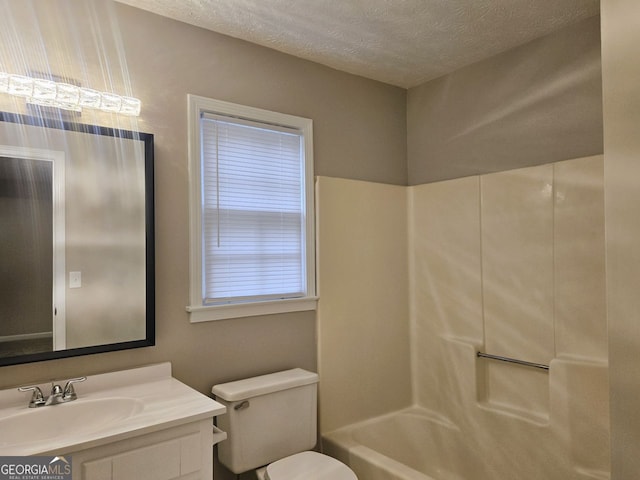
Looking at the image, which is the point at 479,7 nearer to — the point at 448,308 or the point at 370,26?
the point at 370,26

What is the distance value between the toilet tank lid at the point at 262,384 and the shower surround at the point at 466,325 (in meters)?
0.29

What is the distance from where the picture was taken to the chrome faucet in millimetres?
1736

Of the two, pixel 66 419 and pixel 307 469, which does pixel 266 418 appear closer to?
pixel 307 469

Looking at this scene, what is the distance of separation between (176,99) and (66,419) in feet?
4.83

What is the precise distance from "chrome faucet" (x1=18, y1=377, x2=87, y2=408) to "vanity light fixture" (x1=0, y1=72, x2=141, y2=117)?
1123mm

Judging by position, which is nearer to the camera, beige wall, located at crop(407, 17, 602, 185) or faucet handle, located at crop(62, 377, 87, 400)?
faucet handle, located at crop(62, 377, 87, 400)

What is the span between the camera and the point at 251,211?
2.47 m

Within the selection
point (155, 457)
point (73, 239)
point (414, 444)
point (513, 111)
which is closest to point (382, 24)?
point (513, 111)

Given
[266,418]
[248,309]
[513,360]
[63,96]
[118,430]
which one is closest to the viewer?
[118,430]

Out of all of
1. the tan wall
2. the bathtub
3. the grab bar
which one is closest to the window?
the tan wall

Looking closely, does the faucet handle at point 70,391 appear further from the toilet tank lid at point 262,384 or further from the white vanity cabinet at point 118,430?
the toilet tank lid at point 262,384

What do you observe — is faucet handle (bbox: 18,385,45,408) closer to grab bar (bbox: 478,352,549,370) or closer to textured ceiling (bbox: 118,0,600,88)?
textured ceiling (bbox: 118,0,600,88)

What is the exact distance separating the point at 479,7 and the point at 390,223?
1.36 metres

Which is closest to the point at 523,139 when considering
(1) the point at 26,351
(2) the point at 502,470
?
(2) the point at 502,470
